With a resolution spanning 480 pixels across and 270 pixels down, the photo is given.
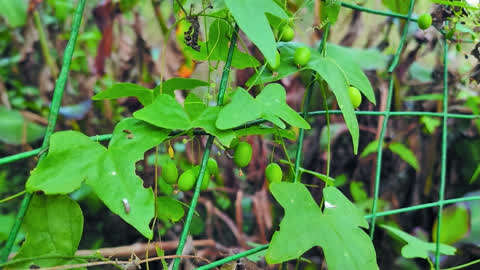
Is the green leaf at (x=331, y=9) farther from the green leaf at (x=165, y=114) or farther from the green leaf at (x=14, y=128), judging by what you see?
the green leaf at (x=14, y=128)

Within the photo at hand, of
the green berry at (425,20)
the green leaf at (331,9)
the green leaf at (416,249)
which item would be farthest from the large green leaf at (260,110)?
the green leaf at (416,249)

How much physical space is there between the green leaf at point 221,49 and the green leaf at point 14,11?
1156 millimetres

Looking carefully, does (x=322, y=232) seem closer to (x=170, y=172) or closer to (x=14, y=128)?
(x=170, y=172)

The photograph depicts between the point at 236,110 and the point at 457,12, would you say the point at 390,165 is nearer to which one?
the point at 457,12

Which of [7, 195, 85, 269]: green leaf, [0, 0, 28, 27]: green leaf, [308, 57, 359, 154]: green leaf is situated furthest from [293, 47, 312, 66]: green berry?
[0, 0, 28, 27]: green leaf

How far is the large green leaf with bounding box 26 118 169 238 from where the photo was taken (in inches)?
18.3

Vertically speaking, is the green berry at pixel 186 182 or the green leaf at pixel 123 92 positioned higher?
the green leaf at pixel 123 92

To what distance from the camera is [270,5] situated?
1.57ft

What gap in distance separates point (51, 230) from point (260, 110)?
31 cm

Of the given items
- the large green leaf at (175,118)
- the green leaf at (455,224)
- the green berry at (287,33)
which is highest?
the green berry at (287,33)

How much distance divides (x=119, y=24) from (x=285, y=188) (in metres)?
1.32

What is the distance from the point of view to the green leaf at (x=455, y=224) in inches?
44.8

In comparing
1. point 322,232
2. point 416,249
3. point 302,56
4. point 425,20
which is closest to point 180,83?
point 302,56

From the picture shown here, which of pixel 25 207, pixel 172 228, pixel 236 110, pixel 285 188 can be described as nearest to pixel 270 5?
pixel 236 110
